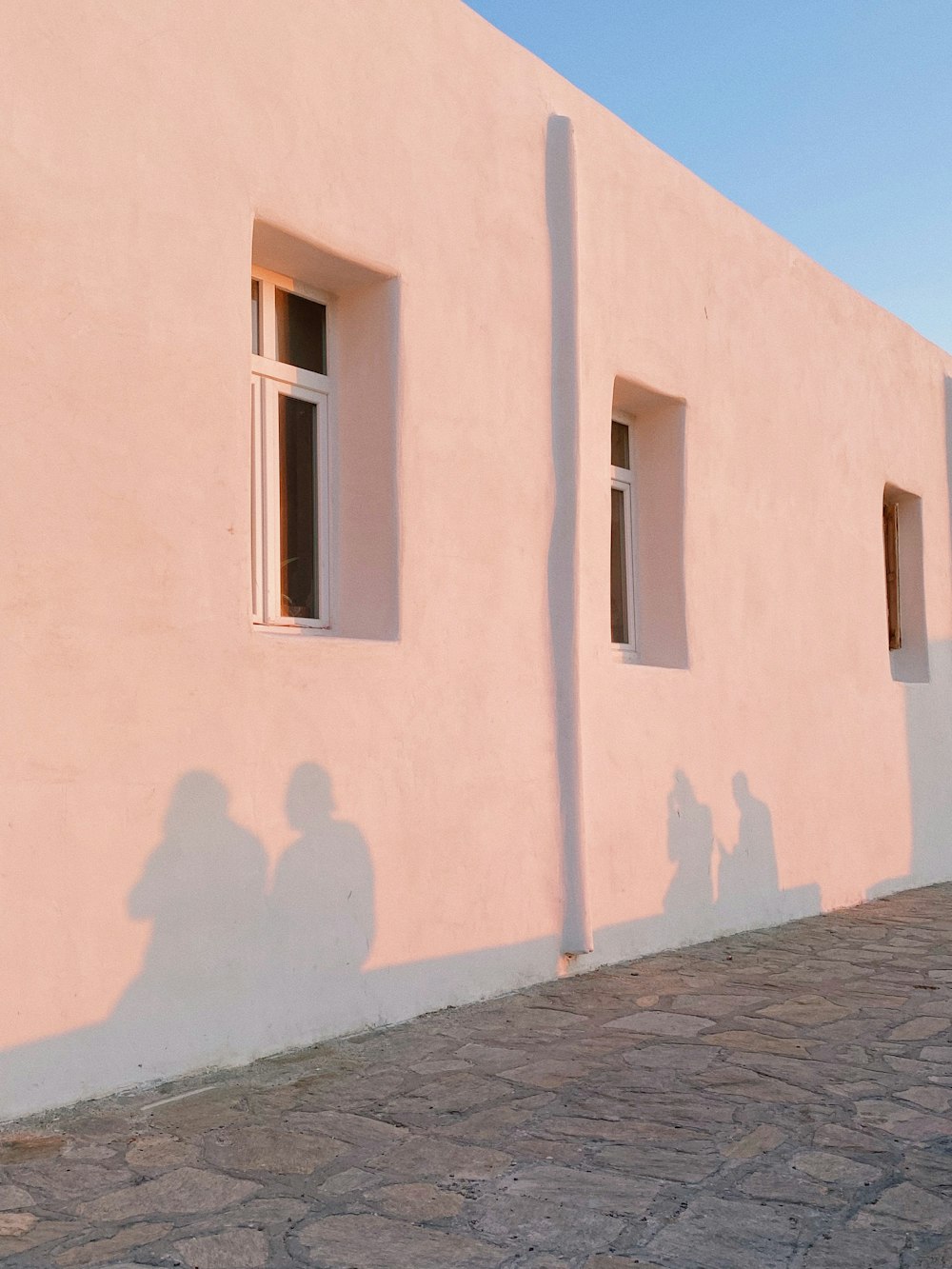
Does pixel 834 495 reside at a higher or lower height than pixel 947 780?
higher

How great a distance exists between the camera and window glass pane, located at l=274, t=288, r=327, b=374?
5.29m

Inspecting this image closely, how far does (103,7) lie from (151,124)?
37cm

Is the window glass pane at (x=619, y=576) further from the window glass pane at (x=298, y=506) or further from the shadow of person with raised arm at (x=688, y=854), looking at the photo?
the window glass pane at (x=298, y=506)

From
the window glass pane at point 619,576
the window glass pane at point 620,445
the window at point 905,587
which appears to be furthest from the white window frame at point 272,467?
the window at point 905,587

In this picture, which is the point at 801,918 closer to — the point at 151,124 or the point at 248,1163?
the point at 248,1163

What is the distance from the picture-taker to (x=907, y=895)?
927 centimetres

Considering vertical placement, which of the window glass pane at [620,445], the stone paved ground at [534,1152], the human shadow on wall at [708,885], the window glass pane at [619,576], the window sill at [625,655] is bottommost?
the stone paved ground at [534,1152]

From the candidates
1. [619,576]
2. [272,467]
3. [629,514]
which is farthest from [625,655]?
[272,467]

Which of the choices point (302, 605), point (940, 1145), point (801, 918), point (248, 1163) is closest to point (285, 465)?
point (302, 605)

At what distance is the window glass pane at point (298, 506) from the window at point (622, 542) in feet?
7.96

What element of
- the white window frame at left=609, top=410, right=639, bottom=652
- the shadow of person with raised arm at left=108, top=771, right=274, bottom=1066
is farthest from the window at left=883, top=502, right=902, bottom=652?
the shadow of person with raised arm at left=108, top=771, right=274, bottom=1066

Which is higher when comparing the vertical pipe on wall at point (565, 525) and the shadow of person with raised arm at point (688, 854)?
the vertical pipe on wall at point (565, 525)

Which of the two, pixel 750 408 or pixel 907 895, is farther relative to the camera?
pixel 907 895

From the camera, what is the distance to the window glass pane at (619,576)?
23.9 ft
